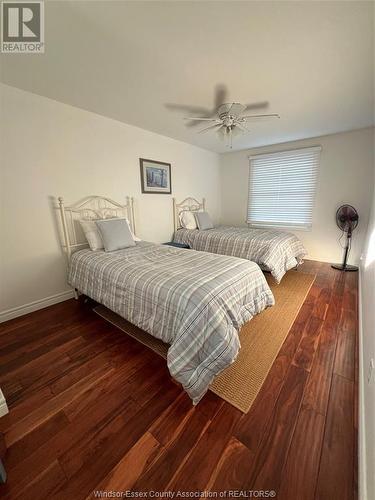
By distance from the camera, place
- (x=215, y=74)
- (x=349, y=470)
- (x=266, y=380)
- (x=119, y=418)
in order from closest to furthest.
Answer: (x=349, y=470), (x=119, y=418), (x=266, y=380), (x=215, y=74)

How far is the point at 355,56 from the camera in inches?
64.9

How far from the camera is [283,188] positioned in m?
4.20

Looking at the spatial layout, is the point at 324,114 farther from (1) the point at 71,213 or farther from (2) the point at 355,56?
(1) the point at 71,213

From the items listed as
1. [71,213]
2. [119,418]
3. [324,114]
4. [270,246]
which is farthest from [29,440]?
[324,114]

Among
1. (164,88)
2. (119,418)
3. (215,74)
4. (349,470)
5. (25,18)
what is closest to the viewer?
(349,470)

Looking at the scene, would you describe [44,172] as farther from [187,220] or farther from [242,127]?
[242,127]

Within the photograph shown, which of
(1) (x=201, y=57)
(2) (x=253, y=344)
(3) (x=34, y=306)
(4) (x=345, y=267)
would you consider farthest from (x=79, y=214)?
(4) (x=345, y=267)

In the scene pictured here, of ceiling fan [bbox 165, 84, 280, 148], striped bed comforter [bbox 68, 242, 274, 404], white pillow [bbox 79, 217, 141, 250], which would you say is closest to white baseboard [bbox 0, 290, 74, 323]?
striped bed comforter [bbox 68, 242, 274, 404]

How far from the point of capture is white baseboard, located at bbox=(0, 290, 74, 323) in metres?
2.20

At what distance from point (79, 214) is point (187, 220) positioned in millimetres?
2057

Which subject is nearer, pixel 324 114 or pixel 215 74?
pixel 215 74

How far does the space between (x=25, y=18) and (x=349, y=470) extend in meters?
3.26

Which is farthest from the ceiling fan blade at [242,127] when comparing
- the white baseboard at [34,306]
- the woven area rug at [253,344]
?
the white baseboard at [34,306]

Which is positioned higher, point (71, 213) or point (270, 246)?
point (71, 213)
